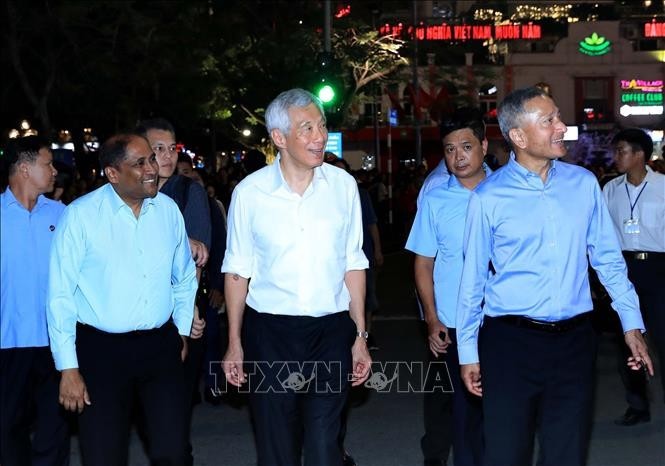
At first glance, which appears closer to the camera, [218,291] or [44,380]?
[44,380]

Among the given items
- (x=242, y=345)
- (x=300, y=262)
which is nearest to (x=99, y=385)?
(x=242, y=345)

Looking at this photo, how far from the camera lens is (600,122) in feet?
215

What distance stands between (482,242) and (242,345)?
4.26ft

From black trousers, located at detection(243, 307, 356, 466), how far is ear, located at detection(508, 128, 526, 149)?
3.84ft

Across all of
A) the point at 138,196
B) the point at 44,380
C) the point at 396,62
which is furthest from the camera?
the point at 396,62

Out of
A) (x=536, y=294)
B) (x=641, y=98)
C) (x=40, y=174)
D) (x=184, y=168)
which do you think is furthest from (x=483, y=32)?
(x=536, y=294)

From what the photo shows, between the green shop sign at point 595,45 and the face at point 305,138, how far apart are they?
206 ft

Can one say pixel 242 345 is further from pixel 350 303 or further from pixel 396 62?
pixel 396 62

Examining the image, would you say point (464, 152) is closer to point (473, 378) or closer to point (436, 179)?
point (436, 179)

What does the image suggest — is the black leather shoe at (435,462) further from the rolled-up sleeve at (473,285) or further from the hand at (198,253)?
the rolled-up sleeve at (473,285)

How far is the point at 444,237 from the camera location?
6438 mm

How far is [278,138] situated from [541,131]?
1.26 meters

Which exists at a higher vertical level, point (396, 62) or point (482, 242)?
point (396, 62)

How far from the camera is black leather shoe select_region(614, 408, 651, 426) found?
8602 mm
